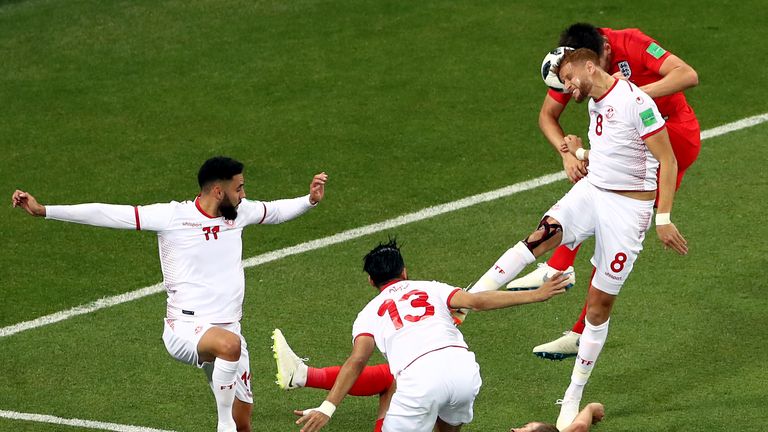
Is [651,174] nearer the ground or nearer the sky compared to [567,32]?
nearer the ground

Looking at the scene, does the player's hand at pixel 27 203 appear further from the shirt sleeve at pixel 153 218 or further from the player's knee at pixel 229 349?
the player's knee at pixel 229 349

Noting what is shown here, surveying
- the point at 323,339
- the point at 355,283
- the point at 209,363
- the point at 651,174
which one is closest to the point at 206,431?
the point at 209,363

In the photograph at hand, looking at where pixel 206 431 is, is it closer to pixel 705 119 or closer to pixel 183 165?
pixel 183 165

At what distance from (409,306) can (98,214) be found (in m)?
2.23


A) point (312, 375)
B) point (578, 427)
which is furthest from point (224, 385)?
point (578, 427)

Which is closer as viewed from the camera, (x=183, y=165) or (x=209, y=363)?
(x=209, y=363)

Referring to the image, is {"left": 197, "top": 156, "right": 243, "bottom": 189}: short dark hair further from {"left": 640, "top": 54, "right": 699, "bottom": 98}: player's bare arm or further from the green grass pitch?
{"left": 640, "top": 54, "right": 699, "bottom": 98}: player's bare arm

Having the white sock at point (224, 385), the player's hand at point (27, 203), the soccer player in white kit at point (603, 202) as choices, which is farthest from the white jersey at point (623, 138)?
the player's hand at point (27, 203)

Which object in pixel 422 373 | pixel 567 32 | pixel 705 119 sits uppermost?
pixel 567 32

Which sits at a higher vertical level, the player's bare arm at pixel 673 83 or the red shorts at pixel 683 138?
the player's bare arm at pixel 673 83

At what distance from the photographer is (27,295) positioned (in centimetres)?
1149

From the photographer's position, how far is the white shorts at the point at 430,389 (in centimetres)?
807

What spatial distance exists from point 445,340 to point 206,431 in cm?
209

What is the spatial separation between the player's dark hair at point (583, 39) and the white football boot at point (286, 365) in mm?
2804
